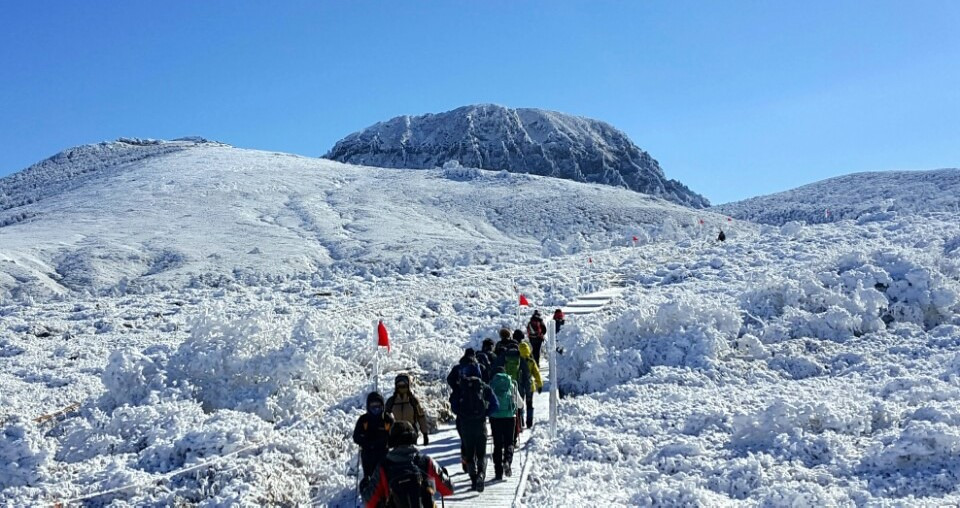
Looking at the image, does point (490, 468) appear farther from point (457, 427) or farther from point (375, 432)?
point (375, 432)

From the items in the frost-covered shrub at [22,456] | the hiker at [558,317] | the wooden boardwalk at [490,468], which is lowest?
the wooden boardwalk at [490,468]

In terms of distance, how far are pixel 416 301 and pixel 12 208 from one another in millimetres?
81767

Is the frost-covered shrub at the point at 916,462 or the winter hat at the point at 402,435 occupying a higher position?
the winter hat at the point at 402,435

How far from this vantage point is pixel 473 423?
8.91 metres

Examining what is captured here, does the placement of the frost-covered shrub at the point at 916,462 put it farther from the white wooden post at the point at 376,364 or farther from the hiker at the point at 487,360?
the white wooden post at the point at 376,364

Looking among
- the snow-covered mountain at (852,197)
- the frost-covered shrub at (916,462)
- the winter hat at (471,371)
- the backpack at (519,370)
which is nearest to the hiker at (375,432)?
the winter hat at (471,371)

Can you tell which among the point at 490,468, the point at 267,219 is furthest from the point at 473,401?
the point at 267,219

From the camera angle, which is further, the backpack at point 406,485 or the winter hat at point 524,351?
the winter hat at point 524,351

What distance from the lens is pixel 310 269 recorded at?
49094 mm

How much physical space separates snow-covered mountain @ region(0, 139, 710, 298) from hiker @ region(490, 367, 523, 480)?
33.8 m

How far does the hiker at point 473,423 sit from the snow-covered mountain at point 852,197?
63305 millimetres

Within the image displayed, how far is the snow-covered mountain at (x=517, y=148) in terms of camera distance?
169750 millimetres

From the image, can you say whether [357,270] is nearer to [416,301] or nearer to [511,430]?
[416,301]

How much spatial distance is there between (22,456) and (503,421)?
637 centimetres
